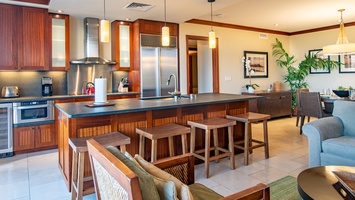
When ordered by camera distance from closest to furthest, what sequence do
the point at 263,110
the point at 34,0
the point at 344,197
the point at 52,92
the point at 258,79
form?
the point at 344,197 < the point at 34,0 < the point at 52,92 < the point at 263,110 < the point at 258,79

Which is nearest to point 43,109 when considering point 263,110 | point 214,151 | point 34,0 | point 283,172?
point 34,0

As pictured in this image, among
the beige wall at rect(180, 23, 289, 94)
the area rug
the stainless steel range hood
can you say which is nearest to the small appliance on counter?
the stainless steel range hood

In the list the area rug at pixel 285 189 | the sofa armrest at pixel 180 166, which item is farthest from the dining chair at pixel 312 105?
the sofa armrest at pixel 180 166

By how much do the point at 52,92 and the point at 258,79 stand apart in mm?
5698

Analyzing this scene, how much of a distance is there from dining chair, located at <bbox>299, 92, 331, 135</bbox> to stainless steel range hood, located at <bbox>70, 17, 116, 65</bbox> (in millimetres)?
4203

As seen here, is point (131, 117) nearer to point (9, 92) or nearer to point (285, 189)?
point (285, 189)

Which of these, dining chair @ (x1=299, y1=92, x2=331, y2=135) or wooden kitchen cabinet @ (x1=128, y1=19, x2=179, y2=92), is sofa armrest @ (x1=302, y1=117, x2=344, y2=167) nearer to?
dining chair @ (x1=299, y1=92, x2=331, y2=135)

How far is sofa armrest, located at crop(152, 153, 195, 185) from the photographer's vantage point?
6.06 feet

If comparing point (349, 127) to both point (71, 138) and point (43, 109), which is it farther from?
point (43, 109)

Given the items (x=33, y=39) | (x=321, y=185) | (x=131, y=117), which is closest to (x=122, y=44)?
(x=33, y=39)

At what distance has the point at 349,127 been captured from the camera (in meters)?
3.24

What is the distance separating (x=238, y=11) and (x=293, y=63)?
3727 mm

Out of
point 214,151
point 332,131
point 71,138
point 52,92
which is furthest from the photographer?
point 52,92

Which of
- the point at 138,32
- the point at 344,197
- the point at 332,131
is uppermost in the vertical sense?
the point at 138,32
